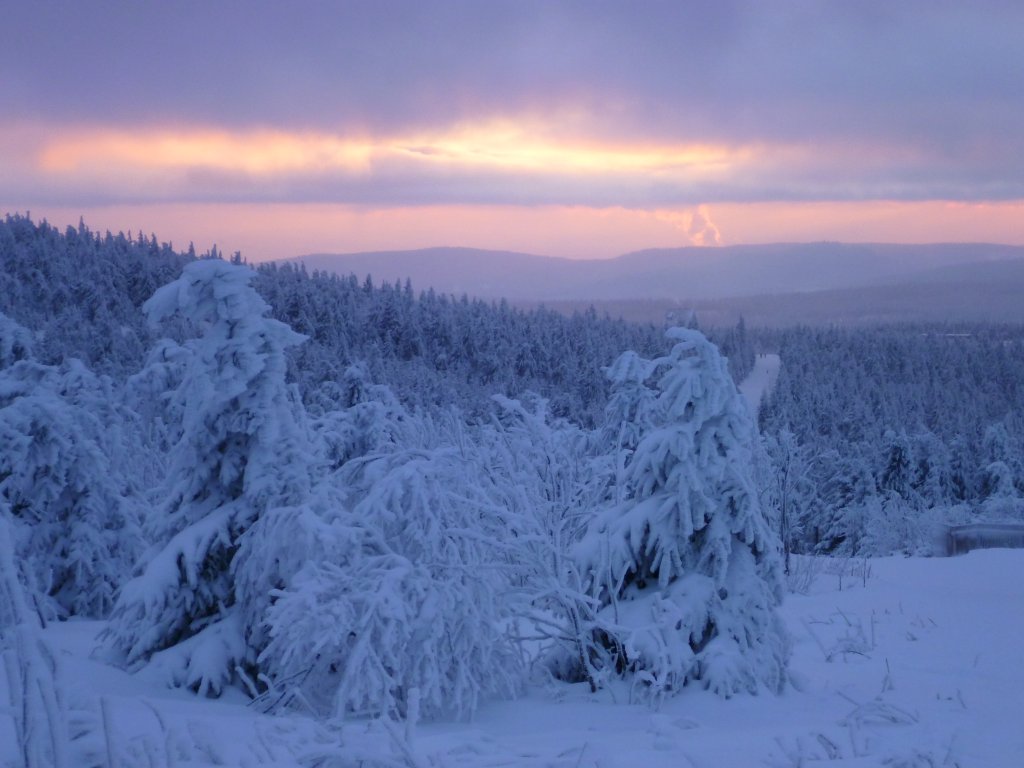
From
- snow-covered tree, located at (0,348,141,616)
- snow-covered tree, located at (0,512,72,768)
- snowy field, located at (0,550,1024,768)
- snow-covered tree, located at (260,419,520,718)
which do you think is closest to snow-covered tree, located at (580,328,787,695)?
snowy field, located at (0,550,1024,768)

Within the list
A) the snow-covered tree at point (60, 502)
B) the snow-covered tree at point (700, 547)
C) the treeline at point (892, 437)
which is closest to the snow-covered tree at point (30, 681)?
the snow-covered tree at point (700, 547)

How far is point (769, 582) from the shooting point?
331 inches

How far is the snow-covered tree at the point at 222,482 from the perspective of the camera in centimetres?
880

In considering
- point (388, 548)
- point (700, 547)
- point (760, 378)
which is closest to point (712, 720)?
point (700, 547)

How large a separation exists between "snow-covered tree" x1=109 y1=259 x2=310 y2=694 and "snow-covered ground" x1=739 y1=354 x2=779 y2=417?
96.9 m

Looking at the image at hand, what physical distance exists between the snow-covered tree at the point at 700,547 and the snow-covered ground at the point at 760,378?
9626cm

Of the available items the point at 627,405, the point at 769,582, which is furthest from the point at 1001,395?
the point at 769,582

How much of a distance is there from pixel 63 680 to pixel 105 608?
13154 mm

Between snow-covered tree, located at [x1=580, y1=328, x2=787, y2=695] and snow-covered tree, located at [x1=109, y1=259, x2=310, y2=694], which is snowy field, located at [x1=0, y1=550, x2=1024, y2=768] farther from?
snow-covered tree, located at [x1=109, y1=259, x2=310, y2=694]

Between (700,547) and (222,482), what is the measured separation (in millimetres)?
5191

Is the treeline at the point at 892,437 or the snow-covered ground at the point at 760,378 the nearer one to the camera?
the treeline at the point at 892,437

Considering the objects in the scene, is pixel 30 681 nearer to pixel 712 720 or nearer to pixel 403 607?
pixel 403 607

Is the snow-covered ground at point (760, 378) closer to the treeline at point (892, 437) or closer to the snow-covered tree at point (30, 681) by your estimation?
the treeline at point (892, 437)

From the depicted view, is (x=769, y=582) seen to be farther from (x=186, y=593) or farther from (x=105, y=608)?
(x=105, y=608)
